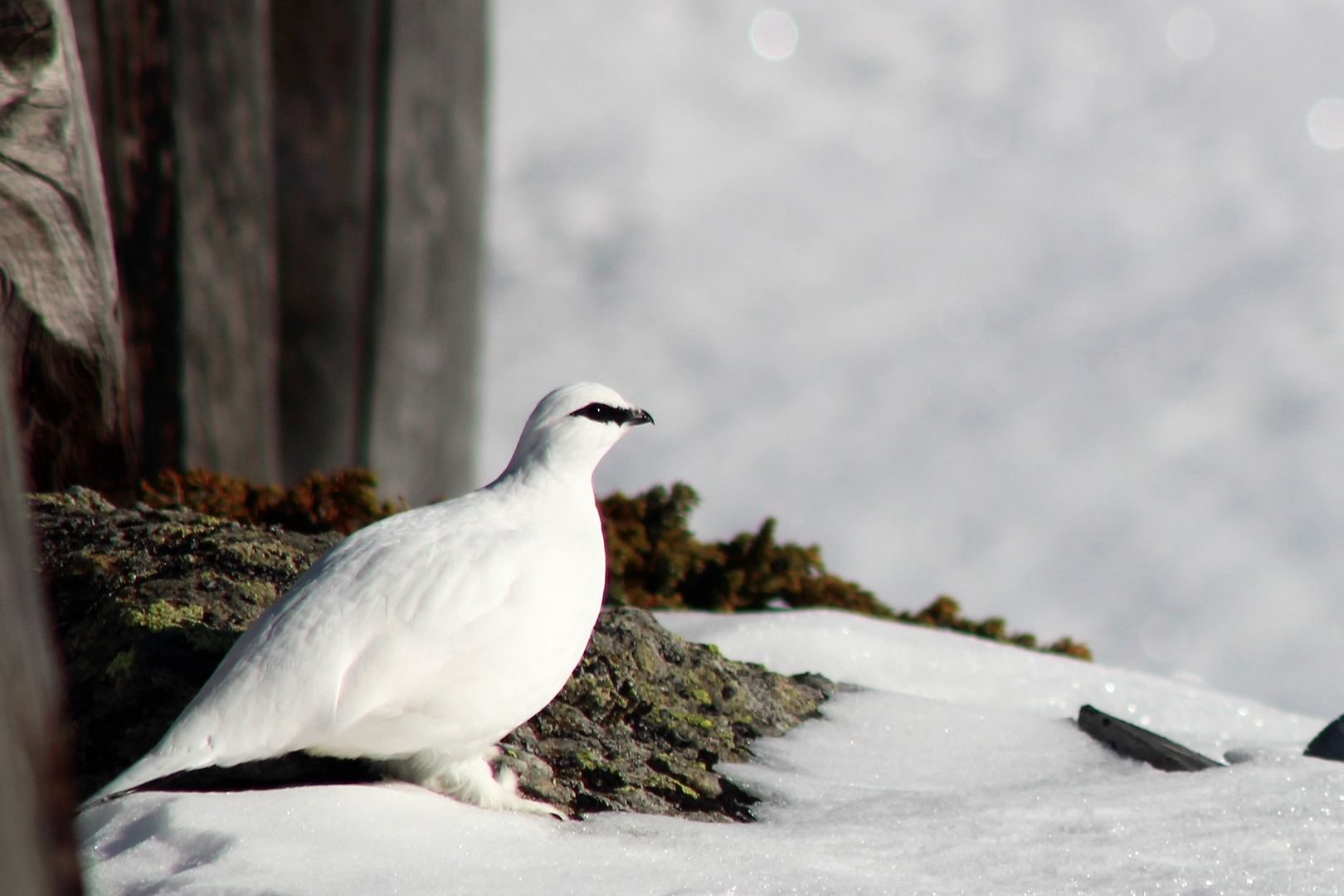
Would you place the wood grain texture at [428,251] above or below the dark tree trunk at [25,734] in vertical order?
above

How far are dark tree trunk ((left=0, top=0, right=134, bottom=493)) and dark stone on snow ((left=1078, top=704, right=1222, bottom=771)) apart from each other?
2792mm

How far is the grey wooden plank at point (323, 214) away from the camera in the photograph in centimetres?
406

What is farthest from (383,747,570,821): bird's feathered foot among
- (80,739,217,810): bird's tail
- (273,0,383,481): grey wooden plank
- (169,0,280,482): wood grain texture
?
(273,0,383,481): grey wooden plank

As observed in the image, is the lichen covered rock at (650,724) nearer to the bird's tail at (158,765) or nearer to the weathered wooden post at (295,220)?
the bird's tail at (158,765)

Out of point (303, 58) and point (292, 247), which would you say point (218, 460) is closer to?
point (292, 247)

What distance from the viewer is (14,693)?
967mm

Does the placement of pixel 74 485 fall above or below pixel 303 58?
below

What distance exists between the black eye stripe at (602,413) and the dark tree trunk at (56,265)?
161 centimetres

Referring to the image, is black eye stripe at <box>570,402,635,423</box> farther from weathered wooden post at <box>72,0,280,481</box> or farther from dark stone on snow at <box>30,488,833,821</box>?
weathered wooden post at <box>72,0,280,481</box>

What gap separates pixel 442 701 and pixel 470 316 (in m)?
2.83

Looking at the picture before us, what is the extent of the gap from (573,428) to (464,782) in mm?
727

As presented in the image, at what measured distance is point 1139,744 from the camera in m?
2.82

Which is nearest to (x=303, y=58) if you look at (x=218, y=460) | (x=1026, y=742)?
(x=218, y=460)

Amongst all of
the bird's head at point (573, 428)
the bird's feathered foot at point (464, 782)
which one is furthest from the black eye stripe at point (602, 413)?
the bird's feathered foot at point (464, 782)
